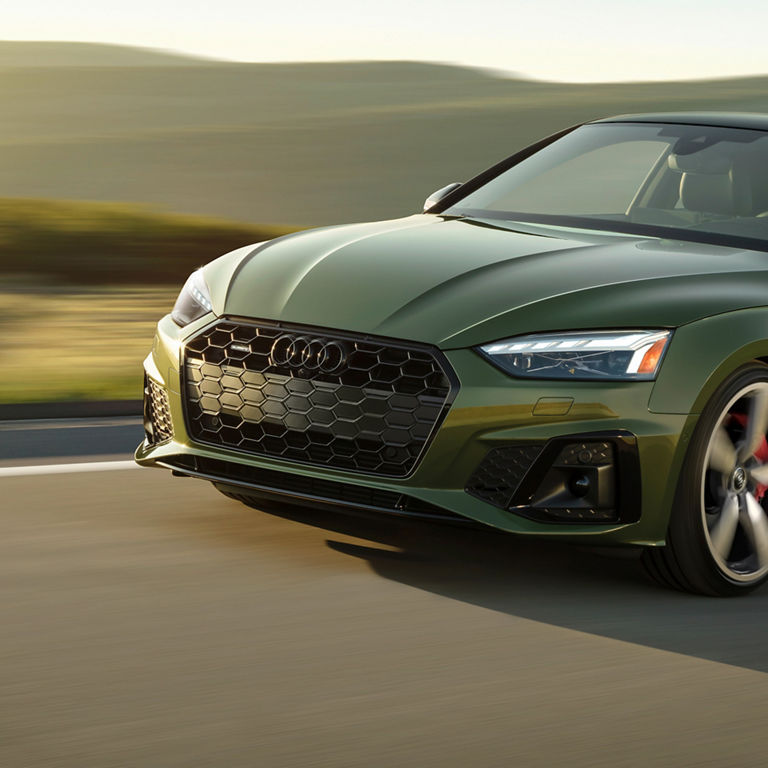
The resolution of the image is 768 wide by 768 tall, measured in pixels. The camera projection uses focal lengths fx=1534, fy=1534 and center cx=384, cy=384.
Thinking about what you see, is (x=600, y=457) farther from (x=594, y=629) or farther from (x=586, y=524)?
(x=594, y=629)

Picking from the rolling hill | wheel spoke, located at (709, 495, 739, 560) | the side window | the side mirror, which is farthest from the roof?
the rolling hill

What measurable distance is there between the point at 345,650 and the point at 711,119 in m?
3.07

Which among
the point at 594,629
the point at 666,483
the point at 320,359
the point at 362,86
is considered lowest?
the point at 362,86

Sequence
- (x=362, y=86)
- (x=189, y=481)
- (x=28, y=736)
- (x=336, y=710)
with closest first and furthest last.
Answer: (x=28, y=736) < (x=336, y=710) < (x=189, y=481) < (x=362, y=86)

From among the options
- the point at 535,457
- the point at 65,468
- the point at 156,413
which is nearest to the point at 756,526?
the point at 535,457

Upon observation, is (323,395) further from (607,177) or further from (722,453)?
(607,177)

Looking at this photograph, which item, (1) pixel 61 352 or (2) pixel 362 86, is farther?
(2) pixel 362 86

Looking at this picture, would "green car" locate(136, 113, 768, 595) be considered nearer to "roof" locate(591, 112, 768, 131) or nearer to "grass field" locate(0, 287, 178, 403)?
"roof" locate(591, 112, 768, 131)

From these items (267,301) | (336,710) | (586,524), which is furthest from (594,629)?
(267,301)

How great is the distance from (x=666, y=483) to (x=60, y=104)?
62416 millimetres

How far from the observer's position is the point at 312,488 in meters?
4.47

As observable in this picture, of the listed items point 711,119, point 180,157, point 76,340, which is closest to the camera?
point 711,119

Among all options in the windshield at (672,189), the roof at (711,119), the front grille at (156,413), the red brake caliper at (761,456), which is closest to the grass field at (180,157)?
the windshield at (672,189)

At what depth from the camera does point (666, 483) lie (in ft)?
14.2
